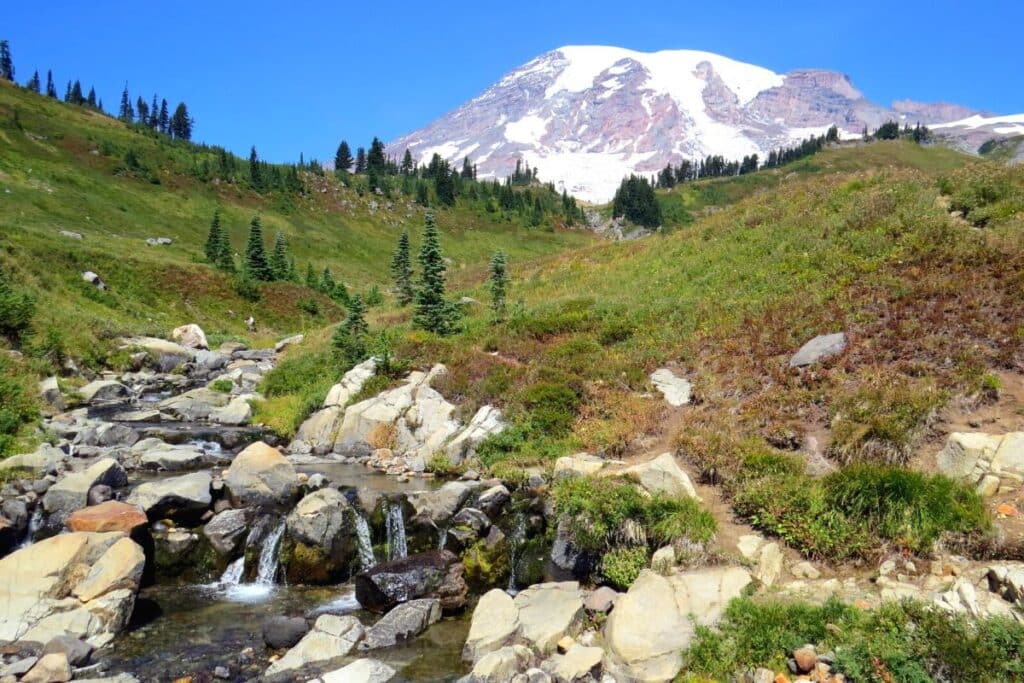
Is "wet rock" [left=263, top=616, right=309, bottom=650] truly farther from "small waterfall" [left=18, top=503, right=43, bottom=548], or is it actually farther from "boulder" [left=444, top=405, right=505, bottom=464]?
"boulder" [left=444, top=405, right=505, bottom=464]

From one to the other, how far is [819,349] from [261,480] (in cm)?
1503

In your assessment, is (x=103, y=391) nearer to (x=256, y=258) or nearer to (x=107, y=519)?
(x=107, y=519)

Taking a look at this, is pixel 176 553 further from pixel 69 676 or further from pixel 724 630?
pixel 724 630

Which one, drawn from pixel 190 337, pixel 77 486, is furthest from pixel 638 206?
pixel 77 486

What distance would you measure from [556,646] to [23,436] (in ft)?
56.6

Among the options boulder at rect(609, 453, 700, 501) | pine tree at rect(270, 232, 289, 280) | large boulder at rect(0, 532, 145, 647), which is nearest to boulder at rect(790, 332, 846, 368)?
boulder at rect(609, 453, 700, 501)

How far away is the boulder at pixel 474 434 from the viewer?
1850 cm

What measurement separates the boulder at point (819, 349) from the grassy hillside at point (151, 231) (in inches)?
1095

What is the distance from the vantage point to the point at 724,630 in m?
9.11

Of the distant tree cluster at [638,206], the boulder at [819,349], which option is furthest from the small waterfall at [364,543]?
the distant tree cluster at [638,206]

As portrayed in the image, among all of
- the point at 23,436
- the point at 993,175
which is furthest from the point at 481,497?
the point at 993,175

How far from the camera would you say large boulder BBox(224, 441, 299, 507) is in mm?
15031

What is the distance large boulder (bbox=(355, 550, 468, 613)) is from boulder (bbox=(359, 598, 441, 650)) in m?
0.35

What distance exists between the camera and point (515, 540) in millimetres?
13672
